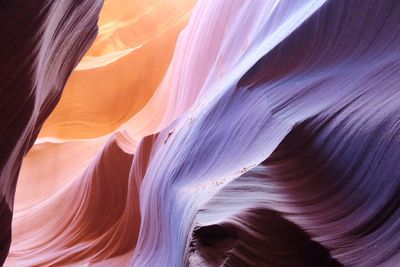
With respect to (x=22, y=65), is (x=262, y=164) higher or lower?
lower

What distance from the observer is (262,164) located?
1.63 meters

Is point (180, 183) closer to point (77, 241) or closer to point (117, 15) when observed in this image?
point (77, 241)

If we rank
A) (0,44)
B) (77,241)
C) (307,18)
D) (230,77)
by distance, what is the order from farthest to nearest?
1. (77,241)
2. (230,77)
3. (307,18)
4. (0,44)

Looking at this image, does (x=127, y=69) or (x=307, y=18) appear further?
(x=127, y=69)

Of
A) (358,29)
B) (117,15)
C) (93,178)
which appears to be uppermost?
(117,15)

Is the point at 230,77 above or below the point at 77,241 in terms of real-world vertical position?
above

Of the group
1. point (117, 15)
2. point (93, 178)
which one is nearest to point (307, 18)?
point (93, 178)

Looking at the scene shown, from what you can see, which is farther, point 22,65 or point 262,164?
point 262,164

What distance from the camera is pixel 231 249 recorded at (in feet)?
4.63

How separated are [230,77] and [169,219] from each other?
0.71 metres

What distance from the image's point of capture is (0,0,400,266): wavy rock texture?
4.52 feet

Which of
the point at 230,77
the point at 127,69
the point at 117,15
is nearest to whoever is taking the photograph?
the point at 230,77

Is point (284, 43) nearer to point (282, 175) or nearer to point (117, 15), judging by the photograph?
point (282, 175)

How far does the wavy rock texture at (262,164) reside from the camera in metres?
1.38
